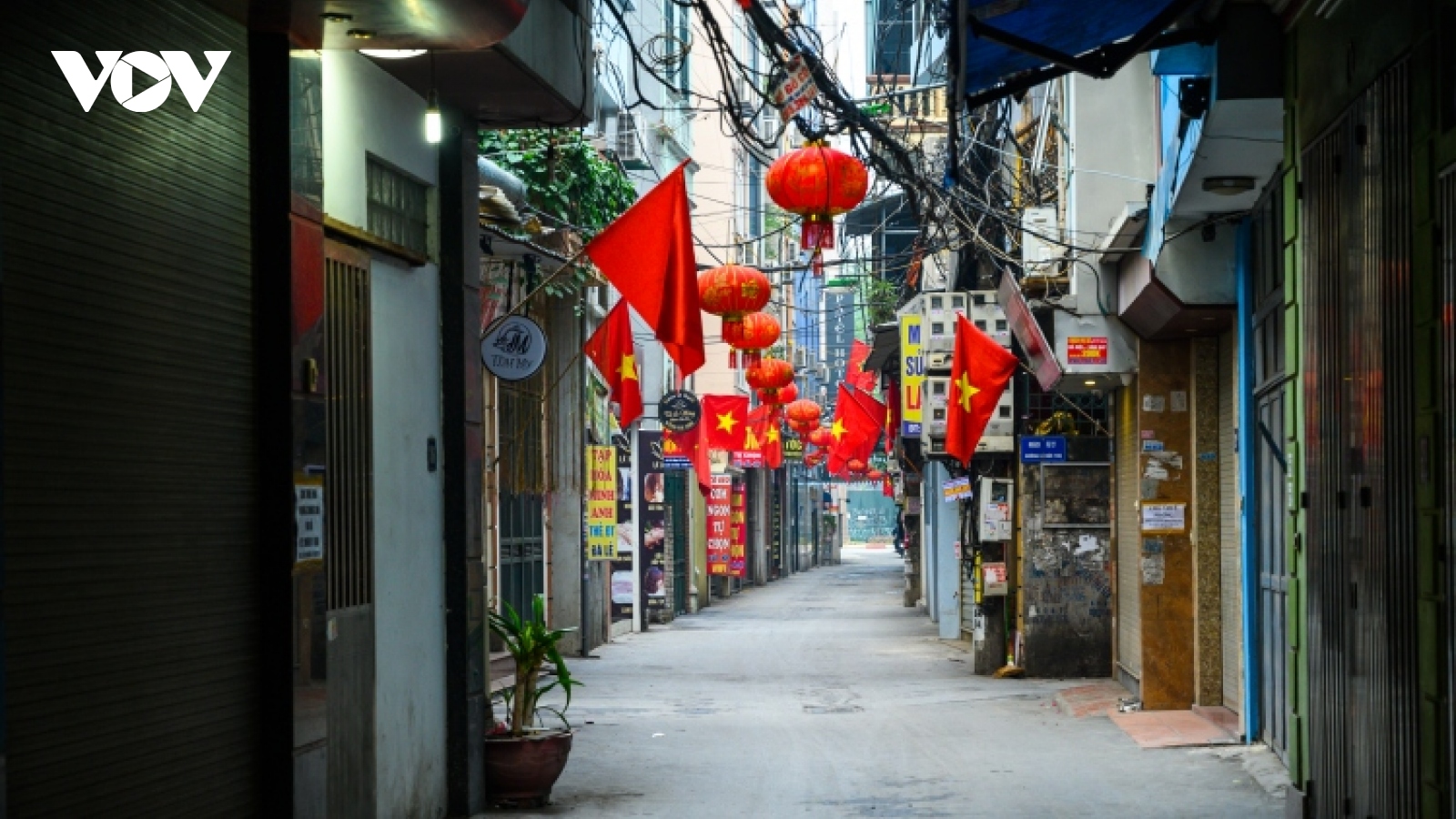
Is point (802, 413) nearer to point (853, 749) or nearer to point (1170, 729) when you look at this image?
point (1170, 729)

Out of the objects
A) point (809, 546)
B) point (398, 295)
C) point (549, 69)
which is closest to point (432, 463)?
point (398, 295)

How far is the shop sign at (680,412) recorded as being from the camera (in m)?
31.1

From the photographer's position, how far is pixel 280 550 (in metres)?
7.81

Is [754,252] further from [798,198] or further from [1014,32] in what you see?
[1014,32]

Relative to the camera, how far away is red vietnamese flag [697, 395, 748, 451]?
1417 inches

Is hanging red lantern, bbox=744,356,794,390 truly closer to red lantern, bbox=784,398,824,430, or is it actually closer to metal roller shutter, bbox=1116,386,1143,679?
red lantern, bbox=784,398,824,430

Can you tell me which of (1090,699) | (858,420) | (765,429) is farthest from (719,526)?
(1090,699)

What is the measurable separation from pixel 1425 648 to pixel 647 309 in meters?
5.87

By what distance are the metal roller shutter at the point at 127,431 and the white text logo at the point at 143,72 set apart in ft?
0.13

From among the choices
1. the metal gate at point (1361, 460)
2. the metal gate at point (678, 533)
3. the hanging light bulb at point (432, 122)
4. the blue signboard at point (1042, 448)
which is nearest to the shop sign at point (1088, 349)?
the blue signboard at point (1042, 448)

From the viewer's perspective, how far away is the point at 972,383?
20141mm

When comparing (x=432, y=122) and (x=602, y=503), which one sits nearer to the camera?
(x=432, y=122)

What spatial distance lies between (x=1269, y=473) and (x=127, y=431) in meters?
9.56

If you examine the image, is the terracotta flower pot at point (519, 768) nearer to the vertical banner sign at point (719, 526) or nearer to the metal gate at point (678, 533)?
the metal gate at point (678, 533)
